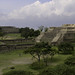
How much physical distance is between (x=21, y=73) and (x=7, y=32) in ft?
255

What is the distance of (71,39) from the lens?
61.6 m

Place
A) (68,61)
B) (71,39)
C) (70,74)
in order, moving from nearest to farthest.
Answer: (70,74), (68,61), (71,39)

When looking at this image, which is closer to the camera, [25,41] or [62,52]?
[62,52]

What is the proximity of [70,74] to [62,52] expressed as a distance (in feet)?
97.6

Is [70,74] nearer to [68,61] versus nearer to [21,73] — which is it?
[21,73]

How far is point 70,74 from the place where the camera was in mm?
16016

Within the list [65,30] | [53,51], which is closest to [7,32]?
[65,30]

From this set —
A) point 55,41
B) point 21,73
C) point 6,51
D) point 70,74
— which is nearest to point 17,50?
point 6,51

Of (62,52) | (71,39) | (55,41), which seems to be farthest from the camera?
(71,39)

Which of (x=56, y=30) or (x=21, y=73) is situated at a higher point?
(x=56, y=30)

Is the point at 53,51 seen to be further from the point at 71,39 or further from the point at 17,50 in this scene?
the point at 71,39

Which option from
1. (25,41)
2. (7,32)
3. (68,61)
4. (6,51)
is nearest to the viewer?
(68,61)

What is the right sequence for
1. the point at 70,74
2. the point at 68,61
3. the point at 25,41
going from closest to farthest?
the point at 70,74, the point at 68,61, the point at 25,41

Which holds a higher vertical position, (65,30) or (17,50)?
(65,30)
